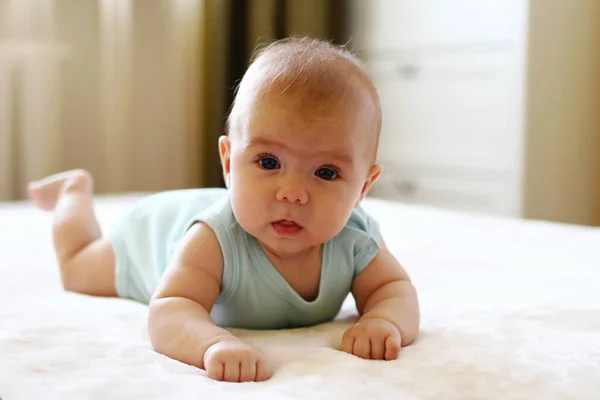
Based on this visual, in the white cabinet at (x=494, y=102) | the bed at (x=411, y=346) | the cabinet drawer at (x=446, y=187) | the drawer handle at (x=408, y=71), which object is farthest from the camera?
the drawer handle at (x=408, y=71)

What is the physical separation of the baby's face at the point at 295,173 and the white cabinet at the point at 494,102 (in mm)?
1899

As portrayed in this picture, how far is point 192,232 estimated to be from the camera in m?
1.04

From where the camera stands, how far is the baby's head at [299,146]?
3.09 ft

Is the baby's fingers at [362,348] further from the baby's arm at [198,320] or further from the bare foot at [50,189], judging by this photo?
the bare foot at [50,189]

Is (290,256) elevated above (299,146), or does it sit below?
below

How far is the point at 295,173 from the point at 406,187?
2319mm

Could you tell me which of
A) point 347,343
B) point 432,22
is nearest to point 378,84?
point 432,22

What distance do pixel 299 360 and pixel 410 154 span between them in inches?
94.3

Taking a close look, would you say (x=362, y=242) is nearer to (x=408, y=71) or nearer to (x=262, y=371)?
(x=262, y=371)

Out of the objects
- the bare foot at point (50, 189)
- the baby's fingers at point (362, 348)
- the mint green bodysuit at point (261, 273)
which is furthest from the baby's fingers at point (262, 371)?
the bare foot at point (50, 189)

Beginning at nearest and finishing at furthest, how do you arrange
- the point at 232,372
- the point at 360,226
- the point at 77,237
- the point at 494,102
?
the point at 232,372, the point at 360,226, the point at 77,237, the point at 494,102

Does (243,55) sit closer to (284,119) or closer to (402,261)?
(402,261)

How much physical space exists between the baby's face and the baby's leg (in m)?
0.40

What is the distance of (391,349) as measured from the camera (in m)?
0.90
